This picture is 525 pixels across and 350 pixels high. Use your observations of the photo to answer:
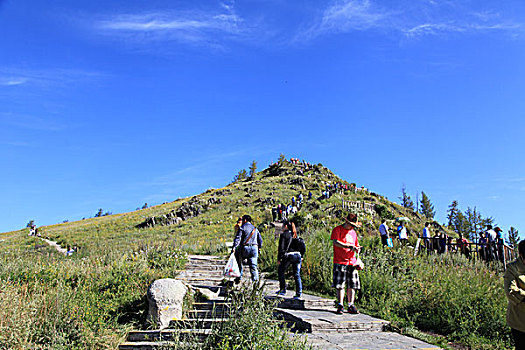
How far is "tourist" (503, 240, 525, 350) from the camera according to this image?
383cm

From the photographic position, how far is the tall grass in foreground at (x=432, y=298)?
279 inches

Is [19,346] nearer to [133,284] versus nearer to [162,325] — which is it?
[162,325]

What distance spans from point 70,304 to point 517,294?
6.76m

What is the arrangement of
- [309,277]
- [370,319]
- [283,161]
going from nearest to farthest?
[370,319], [309,277], [283,161]

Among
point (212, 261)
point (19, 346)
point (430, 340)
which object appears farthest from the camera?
point (212, 261)

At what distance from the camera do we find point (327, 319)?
22.4 feet

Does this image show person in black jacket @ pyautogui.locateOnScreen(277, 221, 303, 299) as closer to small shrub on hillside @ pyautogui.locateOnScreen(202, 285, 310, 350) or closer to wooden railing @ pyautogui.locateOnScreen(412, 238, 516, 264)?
small shrub on hillside @ pyautogui.locateOnScreen(202, 285, 310, 350)

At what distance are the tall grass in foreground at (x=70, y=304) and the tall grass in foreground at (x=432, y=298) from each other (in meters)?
4.48

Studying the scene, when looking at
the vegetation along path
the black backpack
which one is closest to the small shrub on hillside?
the vegetation along path

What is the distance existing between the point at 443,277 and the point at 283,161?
219 feet

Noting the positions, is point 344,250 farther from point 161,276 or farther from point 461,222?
point 461,222

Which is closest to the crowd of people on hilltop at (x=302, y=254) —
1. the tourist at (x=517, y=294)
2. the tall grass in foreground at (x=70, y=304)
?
the tall grass in foreground at (x=70, y=304)

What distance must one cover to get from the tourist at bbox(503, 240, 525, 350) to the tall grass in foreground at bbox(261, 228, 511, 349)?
2.83 meters

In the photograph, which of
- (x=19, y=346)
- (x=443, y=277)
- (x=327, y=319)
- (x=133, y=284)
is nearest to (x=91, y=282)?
(x=133, y=284)
